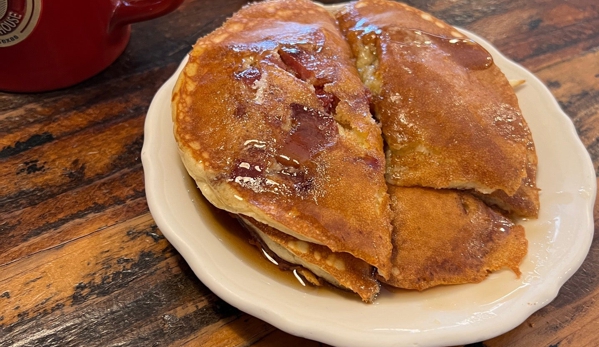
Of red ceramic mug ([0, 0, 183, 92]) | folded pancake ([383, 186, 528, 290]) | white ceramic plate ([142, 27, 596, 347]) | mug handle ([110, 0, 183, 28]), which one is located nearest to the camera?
white ceramic plate ([142, 27, 596, 347])

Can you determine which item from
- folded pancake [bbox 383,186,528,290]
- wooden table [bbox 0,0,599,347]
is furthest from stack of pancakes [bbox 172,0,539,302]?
wooden table [bbox 0,0,599,347]

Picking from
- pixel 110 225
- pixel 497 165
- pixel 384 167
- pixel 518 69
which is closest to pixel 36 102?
pixel 110 225

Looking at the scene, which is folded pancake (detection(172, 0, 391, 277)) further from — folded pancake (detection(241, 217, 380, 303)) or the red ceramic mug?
the red ceramic mug

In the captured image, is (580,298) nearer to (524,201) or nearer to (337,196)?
(524,201)

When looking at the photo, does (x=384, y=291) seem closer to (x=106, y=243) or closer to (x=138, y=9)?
(x=106, y=243)

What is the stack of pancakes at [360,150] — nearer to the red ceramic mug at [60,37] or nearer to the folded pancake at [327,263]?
the folded pancake at [327,263]

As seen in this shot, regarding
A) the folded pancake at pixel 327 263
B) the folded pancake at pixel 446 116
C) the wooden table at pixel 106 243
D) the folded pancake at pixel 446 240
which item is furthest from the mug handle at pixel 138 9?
the folded pancake at pixel 446 240
